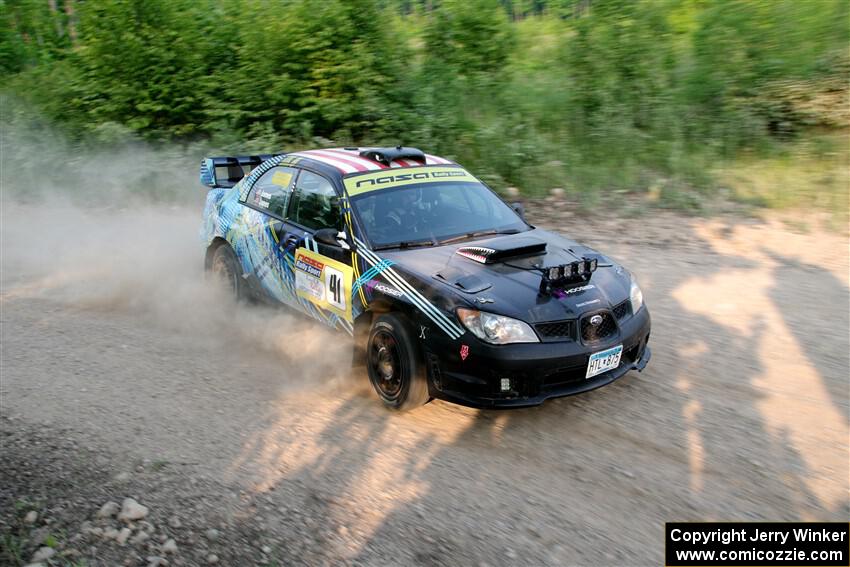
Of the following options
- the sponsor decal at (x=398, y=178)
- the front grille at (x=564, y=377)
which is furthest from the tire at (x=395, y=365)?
the sponsor decal at (x=398, y=178)

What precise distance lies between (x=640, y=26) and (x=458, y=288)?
945cm

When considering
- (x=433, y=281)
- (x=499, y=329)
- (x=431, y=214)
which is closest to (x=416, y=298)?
(x=433, y=281)

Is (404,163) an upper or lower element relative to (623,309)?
upper

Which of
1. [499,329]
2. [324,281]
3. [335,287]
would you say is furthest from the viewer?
[324,281]

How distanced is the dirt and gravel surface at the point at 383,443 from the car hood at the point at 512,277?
0.82m

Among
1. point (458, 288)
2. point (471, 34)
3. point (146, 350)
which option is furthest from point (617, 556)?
point (471, 34)

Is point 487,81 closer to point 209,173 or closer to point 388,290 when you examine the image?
point 209,173

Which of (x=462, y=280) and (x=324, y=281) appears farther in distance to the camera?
(x=324, y=281)

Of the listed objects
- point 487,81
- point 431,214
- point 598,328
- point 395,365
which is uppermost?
point 487,81

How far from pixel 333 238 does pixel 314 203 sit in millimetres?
681

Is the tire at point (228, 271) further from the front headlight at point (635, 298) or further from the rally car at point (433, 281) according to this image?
the front headlight at point (635, 298)

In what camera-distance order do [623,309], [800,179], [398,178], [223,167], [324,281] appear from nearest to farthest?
[623,309], [324,281], [398,178], [223,167], [800,179]

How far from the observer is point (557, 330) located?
4.49 m

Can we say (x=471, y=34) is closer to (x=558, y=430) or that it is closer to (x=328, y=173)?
(x=328, y=173)
